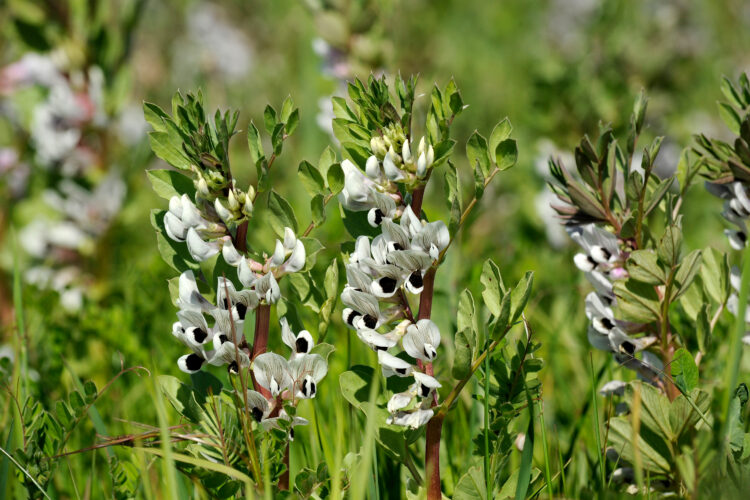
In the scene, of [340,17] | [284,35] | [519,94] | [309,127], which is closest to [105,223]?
[340,17]

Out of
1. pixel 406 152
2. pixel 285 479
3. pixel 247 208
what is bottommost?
pixel 285 479

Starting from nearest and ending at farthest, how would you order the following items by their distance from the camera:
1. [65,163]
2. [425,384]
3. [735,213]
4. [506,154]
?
[425,384] < [506,154] < [735,213] < [65,163]

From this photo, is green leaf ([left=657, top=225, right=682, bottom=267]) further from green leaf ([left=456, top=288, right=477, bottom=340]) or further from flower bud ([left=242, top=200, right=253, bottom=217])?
flower bud ([left=242, top=200, right=253, bottom=217])

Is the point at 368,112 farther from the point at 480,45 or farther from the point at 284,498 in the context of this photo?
the point at 480,45

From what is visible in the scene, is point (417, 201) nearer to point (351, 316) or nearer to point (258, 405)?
point (351, 316)

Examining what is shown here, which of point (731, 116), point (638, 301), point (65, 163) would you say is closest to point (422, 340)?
point (638, 301)

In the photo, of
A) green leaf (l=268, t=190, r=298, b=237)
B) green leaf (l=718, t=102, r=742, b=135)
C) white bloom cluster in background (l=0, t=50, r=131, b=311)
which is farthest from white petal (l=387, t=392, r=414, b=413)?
white bloom cluster in background (l=0, t=50, r=131, b=311)

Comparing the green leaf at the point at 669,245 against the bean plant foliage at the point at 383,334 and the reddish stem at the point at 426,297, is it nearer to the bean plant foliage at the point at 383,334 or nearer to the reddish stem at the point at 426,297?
the bean plant foliage at the point at 383,334
